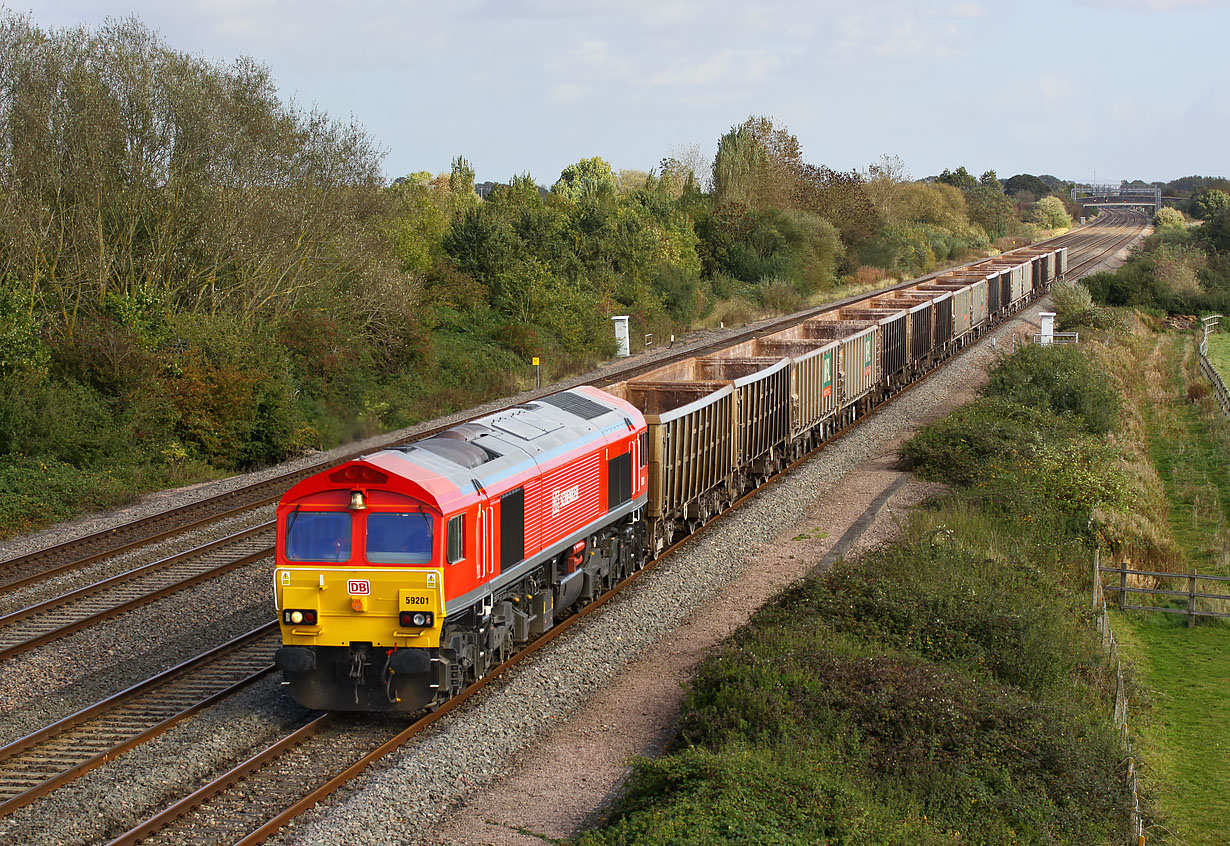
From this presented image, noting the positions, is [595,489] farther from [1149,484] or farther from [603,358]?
[603,358]

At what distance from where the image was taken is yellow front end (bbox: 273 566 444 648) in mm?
11922

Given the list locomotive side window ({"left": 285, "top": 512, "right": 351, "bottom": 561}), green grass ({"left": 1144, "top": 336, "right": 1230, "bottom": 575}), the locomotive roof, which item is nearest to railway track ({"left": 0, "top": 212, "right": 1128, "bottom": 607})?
the locomotive roof

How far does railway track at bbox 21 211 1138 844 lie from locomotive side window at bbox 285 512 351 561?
2.01 meters

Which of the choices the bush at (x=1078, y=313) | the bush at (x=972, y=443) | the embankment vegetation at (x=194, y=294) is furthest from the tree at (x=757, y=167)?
the bush at (x=972, y=443)

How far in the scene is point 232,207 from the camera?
97.5 feet

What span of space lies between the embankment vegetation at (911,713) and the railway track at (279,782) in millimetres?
3027

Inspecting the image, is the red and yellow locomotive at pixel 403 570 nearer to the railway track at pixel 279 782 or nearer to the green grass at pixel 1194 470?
the railway track at pixel 279 782

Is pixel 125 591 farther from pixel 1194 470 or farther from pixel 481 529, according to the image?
pixel 1194 470

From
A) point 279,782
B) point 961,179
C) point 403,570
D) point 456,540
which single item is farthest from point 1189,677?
point 961,179

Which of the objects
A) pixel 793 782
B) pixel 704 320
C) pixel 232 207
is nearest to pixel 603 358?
pixel 704 320

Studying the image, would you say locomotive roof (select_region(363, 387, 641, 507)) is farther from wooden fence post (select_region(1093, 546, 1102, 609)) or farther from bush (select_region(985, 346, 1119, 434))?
bush (select_region(985, 346, 1119, 434))

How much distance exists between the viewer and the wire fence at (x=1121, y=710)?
10.9 m

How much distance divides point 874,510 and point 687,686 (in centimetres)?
1062

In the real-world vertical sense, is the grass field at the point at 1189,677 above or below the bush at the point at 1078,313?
below
